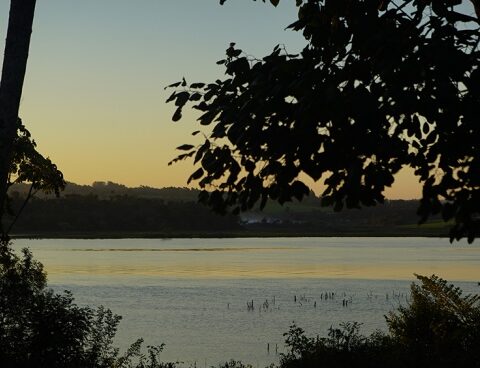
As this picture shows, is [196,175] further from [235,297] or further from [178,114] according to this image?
[235,297]

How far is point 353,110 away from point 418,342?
50.2 ft

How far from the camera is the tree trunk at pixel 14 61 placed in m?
14.8

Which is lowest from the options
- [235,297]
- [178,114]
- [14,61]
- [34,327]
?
[235,297]

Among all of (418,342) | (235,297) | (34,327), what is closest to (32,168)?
(34,327)

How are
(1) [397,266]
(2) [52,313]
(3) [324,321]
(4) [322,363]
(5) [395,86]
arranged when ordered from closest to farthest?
(5) [395,86] → (2) [52,313] → (4) [322,363] → (3) [324,321] → (1) [397,266]

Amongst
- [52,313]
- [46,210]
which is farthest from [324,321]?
[46,210]

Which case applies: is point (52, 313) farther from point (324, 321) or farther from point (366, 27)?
point (324, 321)

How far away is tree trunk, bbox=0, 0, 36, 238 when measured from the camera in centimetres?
1479

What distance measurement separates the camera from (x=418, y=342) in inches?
962

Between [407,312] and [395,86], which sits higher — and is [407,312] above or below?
below

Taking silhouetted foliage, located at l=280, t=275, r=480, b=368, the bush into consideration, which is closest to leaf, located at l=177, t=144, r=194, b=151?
the bush

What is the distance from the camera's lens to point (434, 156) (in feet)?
39.2

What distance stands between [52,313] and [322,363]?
6.13 m

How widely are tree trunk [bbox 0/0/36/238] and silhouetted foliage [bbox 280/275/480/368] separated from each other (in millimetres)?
9282
